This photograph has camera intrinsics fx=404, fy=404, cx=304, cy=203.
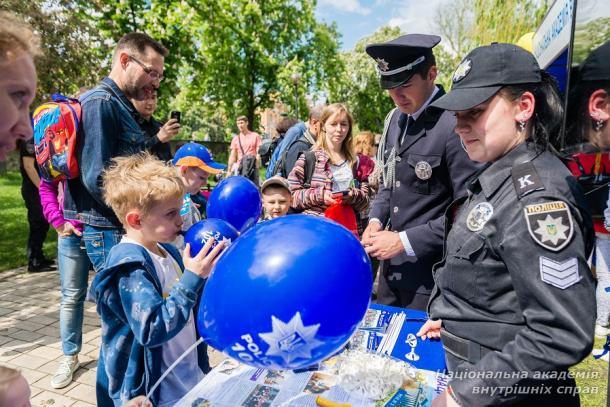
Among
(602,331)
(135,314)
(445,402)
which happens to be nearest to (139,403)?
(135,314)

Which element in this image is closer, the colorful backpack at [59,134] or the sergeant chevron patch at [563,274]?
the sergeant chevron patch at [563,274]

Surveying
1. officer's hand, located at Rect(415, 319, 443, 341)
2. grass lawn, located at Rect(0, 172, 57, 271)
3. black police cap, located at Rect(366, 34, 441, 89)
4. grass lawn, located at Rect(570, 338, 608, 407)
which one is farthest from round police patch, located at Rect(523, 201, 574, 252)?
grass lawn, located at Rect(0, 172, 57, 271)

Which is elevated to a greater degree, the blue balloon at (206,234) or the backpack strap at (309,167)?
the backpack strap at (309,167)

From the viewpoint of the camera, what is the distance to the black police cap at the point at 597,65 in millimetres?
1289

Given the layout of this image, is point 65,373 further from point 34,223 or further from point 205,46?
point 205,46

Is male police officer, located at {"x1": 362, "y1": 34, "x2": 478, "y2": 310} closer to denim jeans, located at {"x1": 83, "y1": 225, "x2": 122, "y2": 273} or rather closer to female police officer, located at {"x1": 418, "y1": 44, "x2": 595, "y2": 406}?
female police officer, located at {"x1": 418, "y1": 44, "x2": 595, "y2": 406}

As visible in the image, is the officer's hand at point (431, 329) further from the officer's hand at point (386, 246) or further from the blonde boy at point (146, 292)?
the blonde boy at point (146, 292)

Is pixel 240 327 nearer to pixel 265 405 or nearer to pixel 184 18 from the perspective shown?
pixel 265 405

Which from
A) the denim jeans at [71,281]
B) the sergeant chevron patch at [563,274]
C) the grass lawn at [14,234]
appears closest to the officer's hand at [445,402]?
the sergeant chevron patch at [563,274]

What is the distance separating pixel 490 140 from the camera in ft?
4.57

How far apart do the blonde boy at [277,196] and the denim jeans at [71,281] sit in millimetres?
1501

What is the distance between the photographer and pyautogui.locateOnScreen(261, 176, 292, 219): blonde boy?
3617 mm

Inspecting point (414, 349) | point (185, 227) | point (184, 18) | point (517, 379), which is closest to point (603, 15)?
point (517, 379)

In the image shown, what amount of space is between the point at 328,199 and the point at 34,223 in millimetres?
4611
